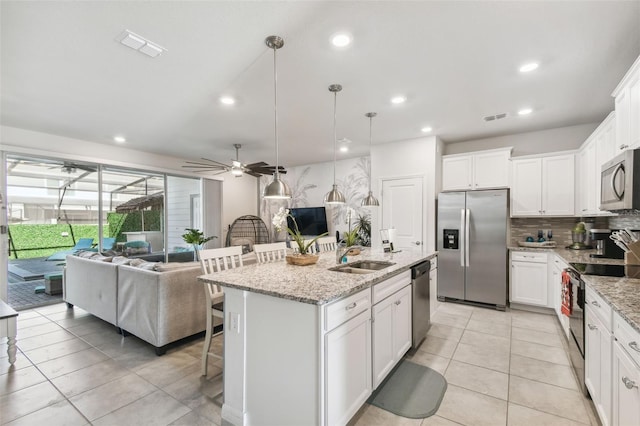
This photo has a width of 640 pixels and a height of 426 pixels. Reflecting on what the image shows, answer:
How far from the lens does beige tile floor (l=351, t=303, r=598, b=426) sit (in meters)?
1.97

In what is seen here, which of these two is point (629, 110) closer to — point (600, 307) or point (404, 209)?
point (600, 307)

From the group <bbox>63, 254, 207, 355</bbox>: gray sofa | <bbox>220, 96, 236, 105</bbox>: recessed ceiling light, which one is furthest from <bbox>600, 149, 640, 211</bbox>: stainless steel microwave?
<bbox>63, 254, 207, 355</bbox>: gray sofa

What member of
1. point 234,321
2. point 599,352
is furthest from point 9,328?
point 599,352

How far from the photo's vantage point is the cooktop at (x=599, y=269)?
7.27 feet

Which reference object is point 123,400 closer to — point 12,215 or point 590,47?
point 12,215

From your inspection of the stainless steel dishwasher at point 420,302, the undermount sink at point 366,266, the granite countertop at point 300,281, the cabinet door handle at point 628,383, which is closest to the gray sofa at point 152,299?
the granite countertop at point 300,281

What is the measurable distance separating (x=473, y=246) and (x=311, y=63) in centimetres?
354

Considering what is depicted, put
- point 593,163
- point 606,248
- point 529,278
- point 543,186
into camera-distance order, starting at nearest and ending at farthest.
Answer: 1. point 606,248
2. point 593,163
3. point 529,278
4. point 543,186

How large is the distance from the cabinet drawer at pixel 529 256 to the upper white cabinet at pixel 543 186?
0.61 metres

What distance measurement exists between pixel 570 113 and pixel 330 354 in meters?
4.41

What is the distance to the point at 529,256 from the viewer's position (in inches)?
161

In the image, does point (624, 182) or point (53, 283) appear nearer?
point (624, 182)

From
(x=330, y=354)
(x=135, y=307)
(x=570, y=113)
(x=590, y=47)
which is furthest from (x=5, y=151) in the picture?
(x=570, y=113)

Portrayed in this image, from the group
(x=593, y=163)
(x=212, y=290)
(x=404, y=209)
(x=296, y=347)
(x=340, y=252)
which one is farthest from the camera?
(x=404, y=209)
